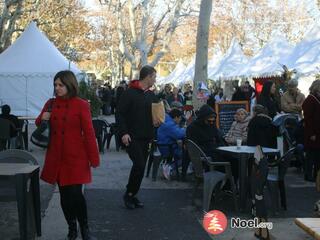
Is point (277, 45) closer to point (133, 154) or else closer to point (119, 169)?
point (119, 169)

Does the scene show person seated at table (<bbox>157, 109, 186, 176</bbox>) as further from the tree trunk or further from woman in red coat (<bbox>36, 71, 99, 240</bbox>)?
the tree trunk

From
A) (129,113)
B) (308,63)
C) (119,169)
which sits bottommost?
(119,169)

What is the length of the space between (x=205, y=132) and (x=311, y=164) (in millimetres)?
2391

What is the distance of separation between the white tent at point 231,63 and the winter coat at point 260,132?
66.1ft

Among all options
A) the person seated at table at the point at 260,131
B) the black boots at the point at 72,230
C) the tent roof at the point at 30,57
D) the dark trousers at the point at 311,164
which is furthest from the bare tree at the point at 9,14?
the black boots at the point at 72,230

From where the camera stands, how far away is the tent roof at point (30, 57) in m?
23.3

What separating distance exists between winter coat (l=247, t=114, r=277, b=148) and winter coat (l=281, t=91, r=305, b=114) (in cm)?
237

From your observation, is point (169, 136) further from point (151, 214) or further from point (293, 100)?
point (293, 100)

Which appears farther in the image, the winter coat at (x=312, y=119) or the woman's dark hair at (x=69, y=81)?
the winter coat at (x=312, y=119)

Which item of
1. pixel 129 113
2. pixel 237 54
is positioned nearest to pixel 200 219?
pixel 129 113

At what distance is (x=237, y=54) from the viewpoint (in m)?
32.0

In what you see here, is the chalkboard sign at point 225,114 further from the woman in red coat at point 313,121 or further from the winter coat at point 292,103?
the woman in red coat at point 313,121

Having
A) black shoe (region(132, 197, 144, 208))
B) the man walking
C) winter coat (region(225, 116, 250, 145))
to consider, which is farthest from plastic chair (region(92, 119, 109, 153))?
the man walking

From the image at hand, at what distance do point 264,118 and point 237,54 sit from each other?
23.7 meters
